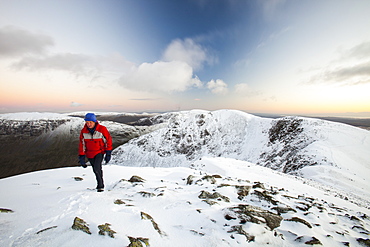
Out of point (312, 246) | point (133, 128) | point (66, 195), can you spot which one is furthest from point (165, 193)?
point (133, 128)

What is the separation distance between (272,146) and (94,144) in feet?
138

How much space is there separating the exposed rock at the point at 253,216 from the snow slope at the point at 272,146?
13.5 m

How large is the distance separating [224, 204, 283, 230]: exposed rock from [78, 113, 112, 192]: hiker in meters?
4.75

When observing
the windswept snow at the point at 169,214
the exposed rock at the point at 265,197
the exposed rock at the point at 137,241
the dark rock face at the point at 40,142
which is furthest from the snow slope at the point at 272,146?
the dark rock face at the point at 40,142

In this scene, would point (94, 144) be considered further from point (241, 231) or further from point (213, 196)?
point (241, 231)

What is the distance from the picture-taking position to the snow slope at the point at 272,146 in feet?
60.1

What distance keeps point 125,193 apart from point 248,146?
44.5 meters

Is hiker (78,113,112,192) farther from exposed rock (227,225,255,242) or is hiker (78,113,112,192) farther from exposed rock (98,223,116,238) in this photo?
exposed rock (227,225,255,242)

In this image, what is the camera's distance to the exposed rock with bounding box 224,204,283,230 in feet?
13.1

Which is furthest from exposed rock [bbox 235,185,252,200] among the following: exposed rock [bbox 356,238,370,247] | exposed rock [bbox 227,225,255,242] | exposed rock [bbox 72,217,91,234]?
exposed rock [bbox 72,217,91,234]

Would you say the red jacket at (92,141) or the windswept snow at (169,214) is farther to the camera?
the red jacket at (92,141)

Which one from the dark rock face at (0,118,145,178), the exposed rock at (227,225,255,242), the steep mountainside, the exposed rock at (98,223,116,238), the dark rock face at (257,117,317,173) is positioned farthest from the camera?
the steep mountainside

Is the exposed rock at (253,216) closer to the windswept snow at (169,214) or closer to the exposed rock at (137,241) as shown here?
the windswept snow at (169,214)

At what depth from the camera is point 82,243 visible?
2355 millimetres
